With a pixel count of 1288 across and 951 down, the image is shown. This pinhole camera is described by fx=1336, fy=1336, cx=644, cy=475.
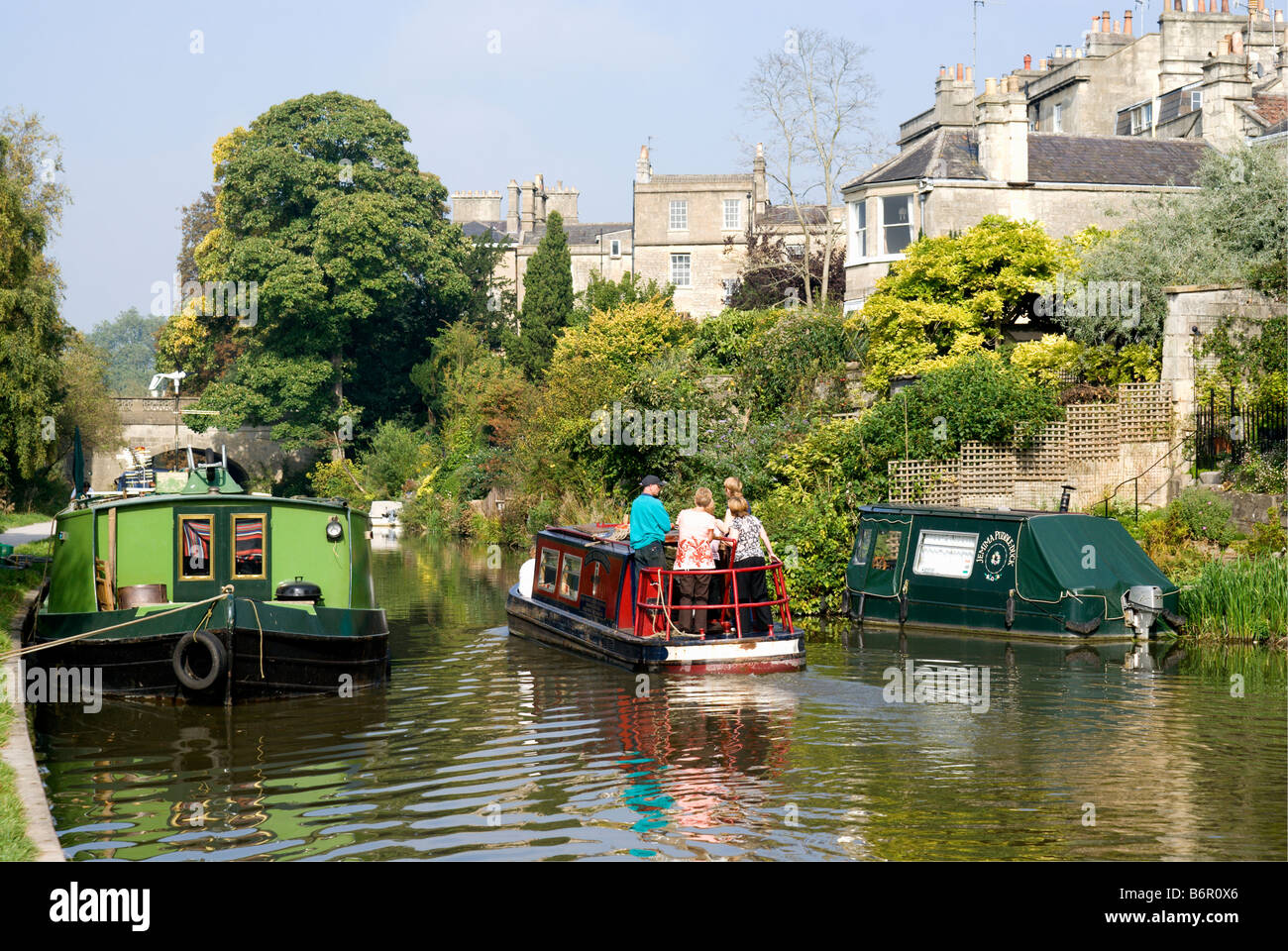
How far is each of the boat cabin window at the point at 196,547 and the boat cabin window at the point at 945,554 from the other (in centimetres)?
1030

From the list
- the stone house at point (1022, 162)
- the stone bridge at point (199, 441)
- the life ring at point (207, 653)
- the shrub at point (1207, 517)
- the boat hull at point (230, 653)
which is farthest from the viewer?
the stone bridge at point (199, 441)

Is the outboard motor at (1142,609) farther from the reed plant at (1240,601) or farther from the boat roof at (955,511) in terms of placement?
the boat roof at (955,511)

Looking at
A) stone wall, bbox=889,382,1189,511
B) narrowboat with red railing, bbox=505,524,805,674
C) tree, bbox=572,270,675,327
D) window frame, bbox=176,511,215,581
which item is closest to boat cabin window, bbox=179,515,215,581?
window frame, bbox=176,511,215,581

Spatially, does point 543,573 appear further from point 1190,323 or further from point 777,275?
point 777,275

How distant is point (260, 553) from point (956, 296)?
18.5 metres

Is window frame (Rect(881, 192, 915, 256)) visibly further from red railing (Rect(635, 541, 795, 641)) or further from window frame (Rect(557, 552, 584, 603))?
red railing (Rect(635, 541, 795, 641))

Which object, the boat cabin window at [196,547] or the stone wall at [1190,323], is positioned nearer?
the boat cabin window at [196,547]

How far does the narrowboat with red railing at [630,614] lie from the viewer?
52.3 ft

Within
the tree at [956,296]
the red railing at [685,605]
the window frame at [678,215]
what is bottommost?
the red railing at [685,605]

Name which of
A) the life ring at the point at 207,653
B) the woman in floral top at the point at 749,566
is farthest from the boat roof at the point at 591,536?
the life ring at the point at 207,653
